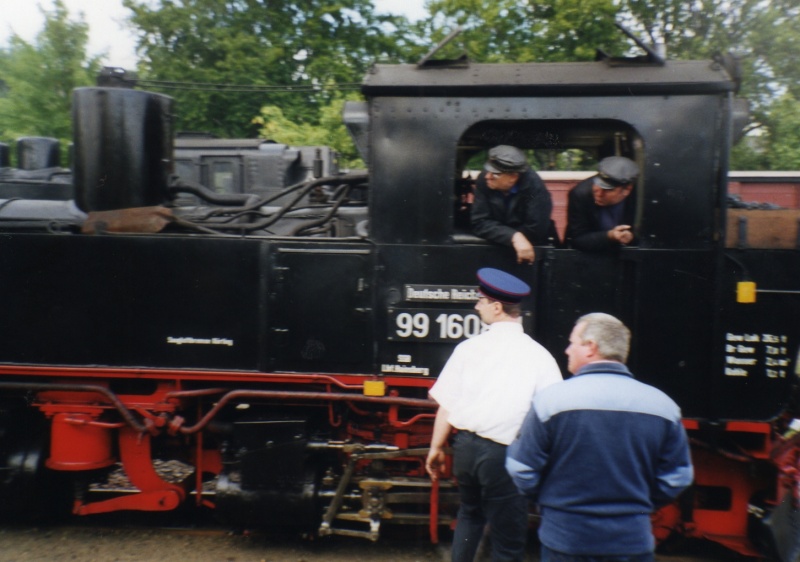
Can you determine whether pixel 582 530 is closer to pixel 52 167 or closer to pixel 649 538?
pixel 649 538

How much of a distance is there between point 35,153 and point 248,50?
14442 mm

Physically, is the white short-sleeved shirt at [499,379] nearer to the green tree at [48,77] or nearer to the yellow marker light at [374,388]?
the yellow marker light at [374,388]

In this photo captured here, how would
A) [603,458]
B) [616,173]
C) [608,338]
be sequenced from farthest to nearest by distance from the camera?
[616,173] → [608,338] → [603,458]

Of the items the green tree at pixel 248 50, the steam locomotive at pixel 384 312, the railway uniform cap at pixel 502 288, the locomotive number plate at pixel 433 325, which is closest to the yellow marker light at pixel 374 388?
the steam locomotive at pixel 384 312

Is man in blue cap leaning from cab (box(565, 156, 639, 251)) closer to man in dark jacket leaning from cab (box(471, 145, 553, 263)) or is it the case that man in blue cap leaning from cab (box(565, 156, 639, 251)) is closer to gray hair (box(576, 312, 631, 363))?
man in dark jacket leaning from cab (box(471, 145, 553, 263))

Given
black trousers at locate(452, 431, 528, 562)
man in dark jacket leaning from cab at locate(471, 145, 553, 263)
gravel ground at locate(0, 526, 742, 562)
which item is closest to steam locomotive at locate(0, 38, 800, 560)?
man in dark jacket leaning from cab at locate(471, 145, 553, 263)

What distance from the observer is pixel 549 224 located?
4.19 meters

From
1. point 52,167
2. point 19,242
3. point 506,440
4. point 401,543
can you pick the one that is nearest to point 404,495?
point 401,543

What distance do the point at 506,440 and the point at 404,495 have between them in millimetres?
1263

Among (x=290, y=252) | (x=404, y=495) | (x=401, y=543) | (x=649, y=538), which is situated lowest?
(x=401, y=543)

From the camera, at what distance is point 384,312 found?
4090 millimetres

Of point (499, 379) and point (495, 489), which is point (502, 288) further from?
point (495, 489)

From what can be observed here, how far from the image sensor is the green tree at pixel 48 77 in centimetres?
2167

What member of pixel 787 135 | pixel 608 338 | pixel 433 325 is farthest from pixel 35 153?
pixel 787 135
